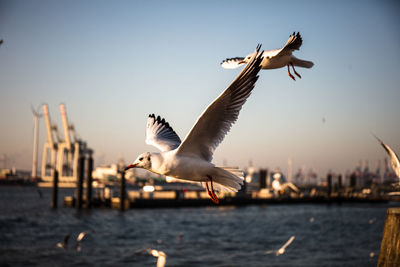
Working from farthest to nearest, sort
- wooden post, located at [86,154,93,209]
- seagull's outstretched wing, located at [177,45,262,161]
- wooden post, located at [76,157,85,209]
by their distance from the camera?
wooden post, located at [86,154,93,209] < wooden post, located at [76,157,85,209] < seagull's outstretched wing, located at [177,45,262,161]

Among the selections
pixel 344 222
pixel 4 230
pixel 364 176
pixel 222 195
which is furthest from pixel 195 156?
pixel 364 176

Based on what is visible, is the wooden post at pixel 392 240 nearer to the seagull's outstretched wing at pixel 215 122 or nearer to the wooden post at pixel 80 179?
the seagull's outstretched wing at pixel 215 122

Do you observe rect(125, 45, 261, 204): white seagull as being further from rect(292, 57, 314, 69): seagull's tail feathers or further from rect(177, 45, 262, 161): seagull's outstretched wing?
rect(292, 57, 314, 69): seagull's tail feathers

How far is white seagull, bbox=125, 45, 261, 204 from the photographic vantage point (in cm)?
230

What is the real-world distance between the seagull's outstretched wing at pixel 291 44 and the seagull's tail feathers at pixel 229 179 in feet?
2.82

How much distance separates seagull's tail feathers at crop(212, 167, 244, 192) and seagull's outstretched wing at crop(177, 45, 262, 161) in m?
0.13

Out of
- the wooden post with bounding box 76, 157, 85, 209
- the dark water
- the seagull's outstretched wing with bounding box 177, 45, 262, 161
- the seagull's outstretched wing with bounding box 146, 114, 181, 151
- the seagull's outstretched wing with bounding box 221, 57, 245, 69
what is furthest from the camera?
the wooden post with bounding box 76, 157, 85, 209

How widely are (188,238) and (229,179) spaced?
97.0 feet

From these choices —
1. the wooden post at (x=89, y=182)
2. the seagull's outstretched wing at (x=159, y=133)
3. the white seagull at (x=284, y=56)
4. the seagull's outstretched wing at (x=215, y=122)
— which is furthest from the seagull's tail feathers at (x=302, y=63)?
the wooden post at (x=89, y=182)

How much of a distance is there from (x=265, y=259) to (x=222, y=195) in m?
31.2

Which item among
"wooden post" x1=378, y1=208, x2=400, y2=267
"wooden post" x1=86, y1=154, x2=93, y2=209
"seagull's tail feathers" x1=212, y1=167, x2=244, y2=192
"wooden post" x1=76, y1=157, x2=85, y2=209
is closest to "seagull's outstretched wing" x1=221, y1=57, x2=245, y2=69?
"seagull's tail feathers" x1=212, y1=167, x2=244, y2=192

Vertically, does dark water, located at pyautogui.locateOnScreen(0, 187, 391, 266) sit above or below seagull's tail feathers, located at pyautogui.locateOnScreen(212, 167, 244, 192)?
below

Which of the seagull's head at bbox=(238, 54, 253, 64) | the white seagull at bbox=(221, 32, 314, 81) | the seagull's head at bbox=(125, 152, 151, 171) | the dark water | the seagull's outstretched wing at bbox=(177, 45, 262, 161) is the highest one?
the seagull's head at bbox=(238, 54, 253, 64)

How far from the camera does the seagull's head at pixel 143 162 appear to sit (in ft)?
7.40
